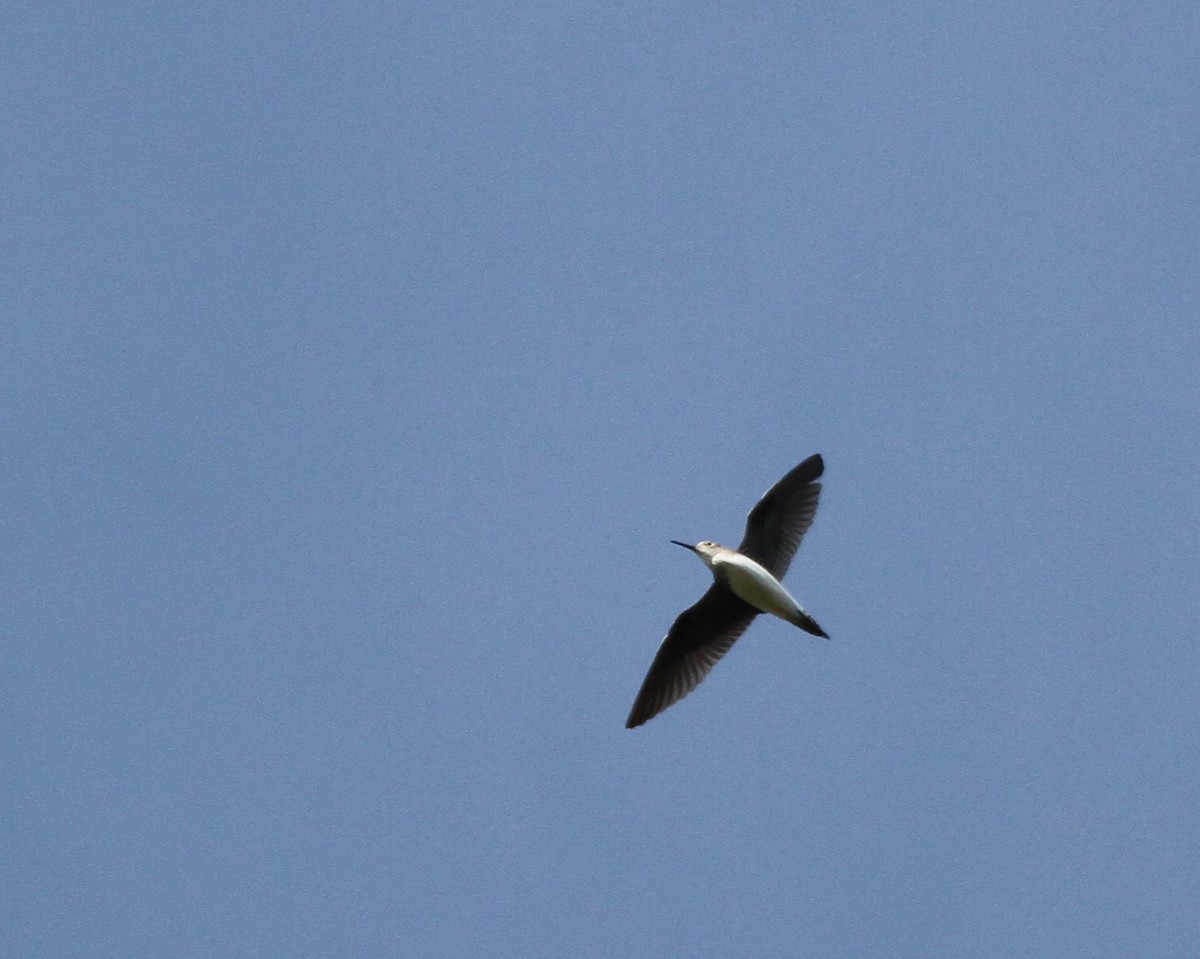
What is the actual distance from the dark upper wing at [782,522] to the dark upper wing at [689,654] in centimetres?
60

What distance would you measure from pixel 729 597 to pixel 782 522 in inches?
39.7

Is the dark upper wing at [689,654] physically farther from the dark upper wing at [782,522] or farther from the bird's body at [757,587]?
the dark upper wing at [782,522]

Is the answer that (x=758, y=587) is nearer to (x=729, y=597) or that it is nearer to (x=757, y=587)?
(x=757, y=587)

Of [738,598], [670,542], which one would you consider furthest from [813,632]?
[670,542]

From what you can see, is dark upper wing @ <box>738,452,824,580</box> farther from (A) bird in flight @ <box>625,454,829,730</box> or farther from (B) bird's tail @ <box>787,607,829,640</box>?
(B) bird's tail @ <box>787,607,829,640</box>

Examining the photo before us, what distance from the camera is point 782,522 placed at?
19.0 meters

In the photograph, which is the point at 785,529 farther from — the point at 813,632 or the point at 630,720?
the point at 630,720

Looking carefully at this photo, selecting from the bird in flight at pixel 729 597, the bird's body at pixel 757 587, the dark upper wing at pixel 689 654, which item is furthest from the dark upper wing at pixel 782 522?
the dark upper wing at pixel 689 654

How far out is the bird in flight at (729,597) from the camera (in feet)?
61.8

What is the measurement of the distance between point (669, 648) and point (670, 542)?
4.23ft

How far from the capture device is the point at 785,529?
1902 centimetres

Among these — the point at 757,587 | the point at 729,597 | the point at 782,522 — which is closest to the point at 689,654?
the point at 729,597

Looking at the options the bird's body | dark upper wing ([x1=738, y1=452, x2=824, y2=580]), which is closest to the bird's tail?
the bird's body

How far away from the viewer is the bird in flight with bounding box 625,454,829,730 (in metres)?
18.8
